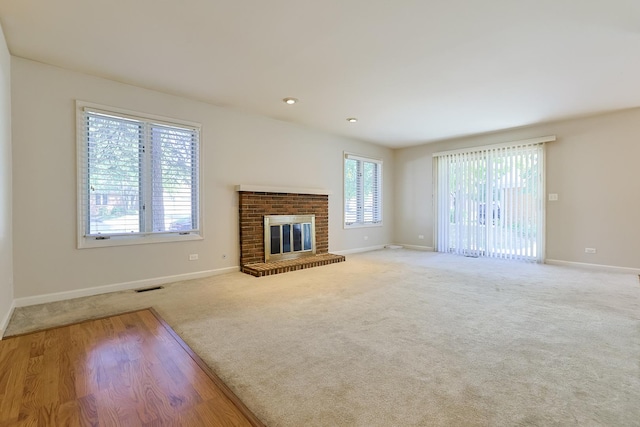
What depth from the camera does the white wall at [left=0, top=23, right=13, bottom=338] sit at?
265cm

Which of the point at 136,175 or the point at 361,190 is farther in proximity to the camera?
the point at 361,190

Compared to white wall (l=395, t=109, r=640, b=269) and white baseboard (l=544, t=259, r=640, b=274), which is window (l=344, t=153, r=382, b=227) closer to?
white wall (l=395, t=109, r=640, b=269)

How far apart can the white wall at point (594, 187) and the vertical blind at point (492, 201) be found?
8.2 inches

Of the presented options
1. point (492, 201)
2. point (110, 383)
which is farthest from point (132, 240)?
point (492, 201)

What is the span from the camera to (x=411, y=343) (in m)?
2.35

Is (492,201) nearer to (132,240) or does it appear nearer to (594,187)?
(594,187)

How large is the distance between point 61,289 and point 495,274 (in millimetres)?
5914

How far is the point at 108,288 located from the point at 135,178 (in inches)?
56.5

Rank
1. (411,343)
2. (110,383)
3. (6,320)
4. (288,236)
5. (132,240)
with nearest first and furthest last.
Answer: (110,383) → (411,343) → (6,320) → (132,240) → (288,236)

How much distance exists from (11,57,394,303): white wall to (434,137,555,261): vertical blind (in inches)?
144

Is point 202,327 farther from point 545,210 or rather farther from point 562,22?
point 545,210

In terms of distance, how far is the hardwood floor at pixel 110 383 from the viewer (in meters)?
1.54

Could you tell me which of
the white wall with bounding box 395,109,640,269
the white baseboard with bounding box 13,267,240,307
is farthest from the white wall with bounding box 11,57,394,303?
the white wall with bounding box 395,109,640,269

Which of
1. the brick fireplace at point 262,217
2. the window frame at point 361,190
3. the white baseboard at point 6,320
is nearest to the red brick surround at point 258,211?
the brick fireplace at point 262,217
